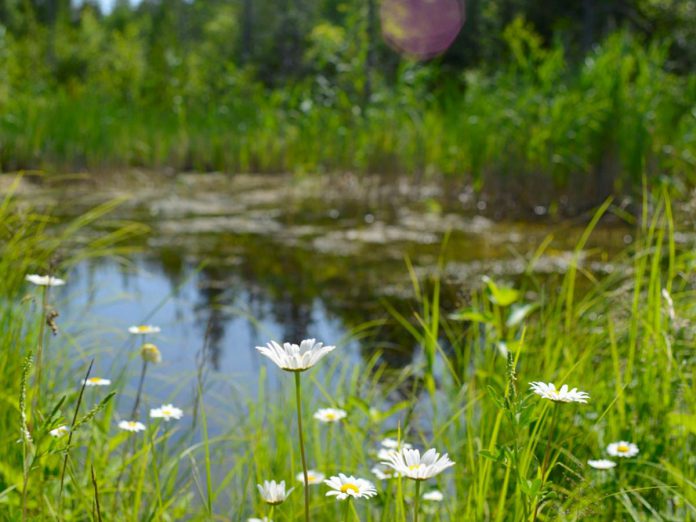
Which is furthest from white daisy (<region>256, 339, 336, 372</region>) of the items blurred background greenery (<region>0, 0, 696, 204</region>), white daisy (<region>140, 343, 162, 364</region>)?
blurred background greenery (<region>0, 0, 696, 204</region>)

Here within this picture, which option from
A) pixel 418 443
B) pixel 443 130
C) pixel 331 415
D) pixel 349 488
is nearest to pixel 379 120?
pixel 443 130

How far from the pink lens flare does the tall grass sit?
8526 mm

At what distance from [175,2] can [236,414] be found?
3227cm

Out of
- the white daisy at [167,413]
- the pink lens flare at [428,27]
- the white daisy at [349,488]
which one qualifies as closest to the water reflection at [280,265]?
the white daisy at [167,413]

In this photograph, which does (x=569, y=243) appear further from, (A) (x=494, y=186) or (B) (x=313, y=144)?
(B) (x=313, y=144)

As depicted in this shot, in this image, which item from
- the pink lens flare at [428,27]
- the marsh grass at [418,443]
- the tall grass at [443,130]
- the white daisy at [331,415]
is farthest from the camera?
the pink lens flare at [428,27]

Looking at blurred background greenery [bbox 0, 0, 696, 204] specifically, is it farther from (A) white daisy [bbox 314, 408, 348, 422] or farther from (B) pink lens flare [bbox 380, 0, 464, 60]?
(B) pink lens flare [bbox 380, 0, 464, 60]

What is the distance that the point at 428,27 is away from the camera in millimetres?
18922

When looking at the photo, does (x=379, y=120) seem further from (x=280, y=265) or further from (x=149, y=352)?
(x=149, y=352)

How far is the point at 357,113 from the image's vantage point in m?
7.04

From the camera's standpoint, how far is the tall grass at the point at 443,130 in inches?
205

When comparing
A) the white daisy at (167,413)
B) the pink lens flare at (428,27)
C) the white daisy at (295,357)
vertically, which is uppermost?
the pink lens flare at (428,27)

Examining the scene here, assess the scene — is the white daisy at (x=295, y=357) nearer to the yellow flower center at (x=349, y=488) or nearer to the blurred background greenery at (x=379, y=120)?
the yellow flower center at (x=349, y=488)

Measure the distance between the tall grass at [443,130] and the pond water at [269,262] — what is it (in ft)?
Answer: 0.92
